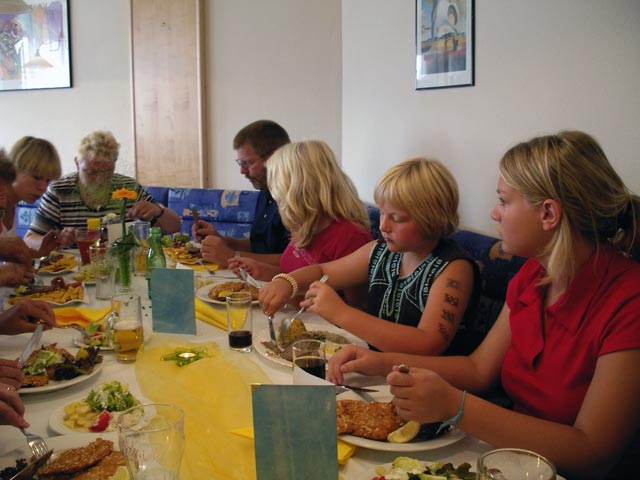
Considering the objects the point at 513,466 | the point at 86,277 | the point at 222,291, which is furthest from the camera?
the point at 86,277

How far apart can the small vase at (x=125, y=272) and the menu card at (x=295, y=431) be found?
143 centimetres

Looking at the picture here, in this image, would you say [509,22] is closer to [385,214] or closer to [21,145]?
[385,214]

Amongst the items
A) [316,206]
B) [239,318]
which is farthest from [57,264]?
[239,318]

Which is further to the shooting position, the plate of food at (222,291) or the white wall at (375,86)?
the plate of food at (222,291)

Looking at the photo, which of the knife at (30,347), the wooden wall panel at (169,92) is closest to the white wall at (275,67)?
the wooden wall panel at (169,92)

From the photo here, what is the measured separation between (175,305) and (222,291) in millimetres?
339

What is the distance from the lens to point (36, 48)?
525 centimetres

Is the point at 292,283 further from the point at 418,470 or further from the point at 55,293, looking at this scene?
the point at 418,470

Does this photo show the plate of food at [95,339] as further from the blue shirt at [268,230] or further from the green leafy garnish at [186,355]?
the blue shirt at [268,230]

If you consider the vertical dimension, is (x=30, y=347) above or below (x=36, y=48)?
below

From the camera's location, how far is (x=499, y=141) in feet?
7.27

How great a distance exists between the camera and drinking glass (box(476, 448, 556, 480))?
79cm

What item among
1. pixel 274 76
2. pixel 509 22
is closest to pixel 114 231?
pixel 509 22

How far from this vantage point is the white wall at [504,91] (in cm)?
162
